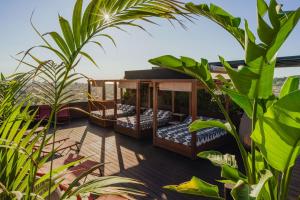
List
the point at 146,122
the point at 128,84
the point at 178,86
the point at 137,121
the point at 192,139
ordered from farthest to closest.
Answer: the point at 128,84, the point at 146,122, the point at 137,121, the point at 178,86, the point at 192,139

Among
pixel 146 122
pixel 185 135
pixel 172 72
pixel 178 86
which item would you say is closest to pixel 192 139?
pixel 185 135

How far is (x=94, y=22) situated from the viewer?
1.11 meters

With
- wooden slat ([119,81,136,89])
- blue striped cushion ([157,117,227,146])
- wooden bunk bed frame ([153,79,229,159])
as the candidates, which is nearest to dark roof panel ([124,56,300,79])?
wooden bunk bed frame ([153,79,229,159])

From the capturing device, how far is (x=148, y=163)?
564cm

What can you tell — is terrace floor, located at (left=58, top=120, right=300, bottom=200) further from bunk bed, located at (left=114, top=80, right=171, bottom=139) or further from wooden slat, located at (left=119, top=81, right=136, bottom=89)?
wooden slat, located at (left=119, top=81, right=136, bottom=89)

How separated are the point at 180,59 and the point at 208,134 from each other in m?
5.56

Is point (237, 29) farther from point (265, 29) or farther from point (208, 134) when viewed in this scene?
point (208, 134)

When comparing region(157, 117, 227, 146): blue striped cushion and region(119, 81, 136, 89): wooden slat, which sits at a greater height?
region(119, 81, 136, 89): wooden slat

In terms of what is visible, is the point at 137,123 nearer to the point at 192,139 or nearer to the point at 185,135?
the point at 185,135

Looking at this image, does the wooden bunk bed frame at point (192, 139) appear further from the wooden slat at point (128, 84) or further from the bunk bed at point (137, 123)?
the wooden slat at point (128, 84)

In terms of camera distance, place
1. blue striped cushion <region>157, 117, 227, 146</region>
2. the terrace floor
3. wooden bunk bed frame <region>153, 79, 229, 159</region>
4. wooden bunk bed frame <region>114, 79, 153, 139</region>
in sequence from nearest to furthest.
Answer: the terrace floor, wooden bunk bed frame <region>153, 79, 229, 159</region>, blue striped cushion <region>157, 117, 227, 146</region>, wooden bunk bed frame <region>114, 79, 153, 139</region>

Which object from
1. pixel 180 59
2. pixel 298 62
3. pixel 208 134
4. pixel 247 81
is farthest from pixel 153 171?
pixel 298 62

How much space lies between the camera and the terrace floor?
443 centimetres

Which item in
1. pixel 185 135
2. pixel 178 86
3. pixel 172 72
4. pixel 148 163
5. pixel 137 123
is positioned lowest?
pixel 148 163
